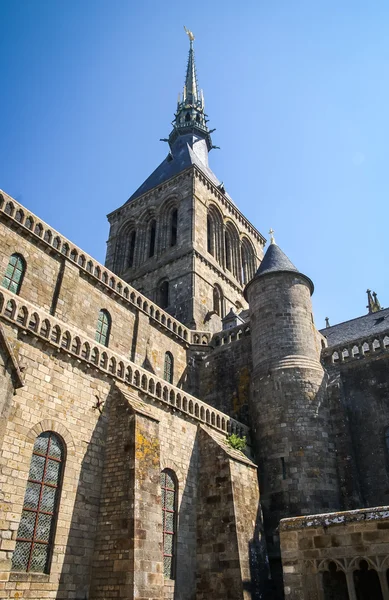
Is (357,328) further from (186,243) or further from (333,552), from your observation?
(333,552)

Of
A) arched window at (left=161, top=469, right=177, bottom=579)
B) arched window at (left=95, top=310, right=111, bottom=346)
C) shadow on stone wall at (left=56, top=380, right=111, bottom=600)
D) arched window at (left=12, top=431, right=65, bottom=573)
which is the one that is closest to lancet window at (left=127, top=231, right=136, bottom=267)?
arched window at (left=95, top=310, right=111, bottom=346)

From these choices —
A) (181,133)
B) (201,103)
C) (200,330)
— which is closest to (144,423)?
(200,330)

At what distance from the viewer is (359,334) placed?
21.8 m

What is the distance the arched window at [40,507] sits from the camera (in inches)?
396

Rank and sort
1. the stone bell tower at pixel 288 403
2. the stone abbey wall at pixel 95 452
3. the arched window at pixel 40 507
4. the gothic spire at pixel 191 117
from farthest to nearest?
the gothic spire at pixel 191 117, the stone bell tower at pixel 288 403, the stone abbey wall at pixel 95 452, the arched window at pixel 40 507

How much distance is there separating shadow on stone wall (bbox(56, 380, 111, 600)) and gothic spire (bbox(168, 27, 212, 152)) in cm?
3369

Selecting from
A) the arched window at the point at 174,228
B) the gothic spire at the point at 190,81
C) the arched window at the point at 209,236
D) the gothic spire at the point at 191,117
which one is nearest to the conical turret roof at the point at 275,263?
the arched window at the point at 209,236

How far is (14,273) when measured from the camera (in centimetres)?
1591

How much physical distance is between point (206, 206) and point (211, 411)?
17907 mm

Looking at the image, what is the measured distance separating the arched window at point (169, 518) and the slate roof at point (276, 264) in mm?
10023

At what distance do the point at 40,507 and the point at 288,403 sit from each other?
31.9 ft

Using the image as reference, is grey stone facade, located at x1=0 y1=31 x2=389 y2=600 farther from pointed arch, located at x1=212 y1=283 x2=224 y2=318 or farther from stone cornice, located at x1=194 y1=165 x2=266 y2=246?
stone cornice, located at x1=194 y1=165 x2=266 y2=246

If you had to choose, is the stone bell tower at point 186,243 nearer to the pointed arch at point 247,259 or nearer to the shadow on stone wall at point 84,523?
the pointed arch at point 247,259

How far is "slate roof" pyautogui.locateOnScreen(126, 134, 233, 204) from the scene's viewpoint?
33.8 metres
